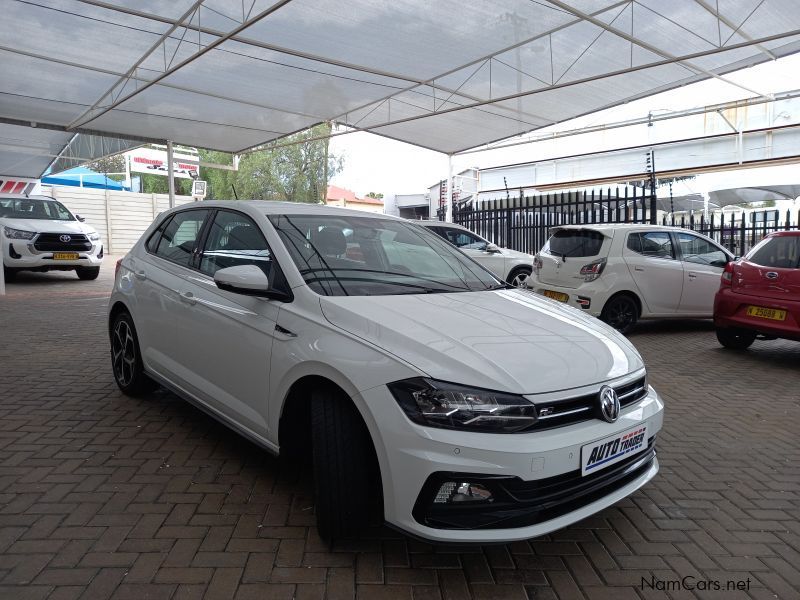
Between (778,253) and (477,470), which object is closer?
(477,470)

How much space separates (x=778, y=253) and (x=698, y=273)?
6.12ft

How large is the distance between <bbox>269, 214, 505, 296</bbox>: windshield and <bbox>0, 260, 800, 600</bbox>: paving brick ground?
1191 mm

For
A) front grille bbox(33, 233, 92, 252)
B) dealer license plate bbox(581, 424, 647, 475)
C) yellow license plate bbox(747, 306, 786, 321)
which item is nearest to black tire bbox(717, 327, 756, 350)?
yellow license plate bbox(747, 306, 786, 321)

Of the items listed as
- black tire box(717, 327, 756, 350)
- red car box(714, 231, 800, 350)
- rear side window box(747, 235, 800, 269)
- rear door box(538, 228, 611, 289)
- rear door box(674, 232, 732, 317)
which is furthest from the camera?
rear door box(674, 232, 732, 317)

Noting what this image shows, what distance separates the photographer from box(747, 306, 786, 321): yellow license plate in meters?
6.00

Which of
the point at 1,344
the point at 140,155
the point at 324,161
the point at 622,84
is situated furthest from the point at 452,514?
the point at 140,155

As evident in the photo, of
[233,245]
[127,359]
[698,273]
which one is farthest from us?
[698,273]

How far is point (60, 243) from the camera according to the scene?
12.7m

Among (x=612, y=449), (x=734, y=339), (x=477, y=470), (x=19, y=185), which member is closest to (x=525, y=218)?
(x=734, y=339)

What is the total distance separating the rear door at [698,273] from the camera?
8.05m

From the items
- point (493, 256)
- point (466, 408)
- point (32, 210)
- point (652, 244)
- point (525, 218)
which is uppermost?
point (32, 210)

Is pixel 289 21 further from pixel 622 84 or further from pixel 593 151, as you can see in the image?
pixel 593 151

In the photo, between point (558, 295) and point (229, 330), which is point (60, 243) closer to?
point (558, 295)

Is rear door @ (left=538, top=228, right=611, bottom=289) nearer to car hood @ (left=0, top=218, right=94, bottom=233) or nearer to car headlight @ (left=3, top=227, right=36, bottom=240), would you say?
car hood @ (left=0, top=218, right=94, bottom=233)
